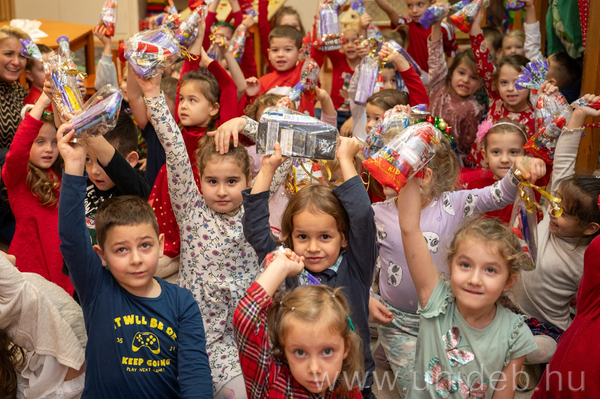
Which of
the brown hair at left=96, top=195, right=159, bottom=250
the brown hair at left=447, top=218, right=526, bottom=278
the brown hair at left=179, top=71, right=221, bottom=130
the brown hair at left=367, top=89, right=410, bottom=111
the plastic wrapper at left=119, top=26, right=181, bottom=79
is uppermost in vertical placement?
the plastic wrapper at left=119, top=26, right=181, bottom=79

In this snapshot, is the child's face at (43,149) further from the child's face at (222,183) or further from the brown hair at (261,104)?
the brown hair at (261,104)

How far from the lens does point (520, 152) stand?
2.80 metres

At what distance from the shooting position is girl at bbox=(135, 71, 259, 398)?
2178 millimetres

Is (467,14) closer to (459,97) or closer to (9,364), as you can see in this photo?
(459,97)

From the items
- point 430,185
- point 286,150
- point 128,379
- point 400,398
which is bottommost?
point 400,398

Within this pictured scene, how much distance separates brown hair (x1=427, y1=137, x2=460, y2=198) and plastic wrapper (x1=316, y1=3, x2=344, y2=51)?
54.1 inches

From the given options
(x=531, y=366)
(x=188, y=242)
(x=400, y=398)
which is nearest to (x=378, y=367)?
(x=400, y=398)

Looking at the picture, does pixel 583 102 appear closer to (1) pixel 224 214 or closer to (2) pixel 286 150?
(2) pixel 286 150

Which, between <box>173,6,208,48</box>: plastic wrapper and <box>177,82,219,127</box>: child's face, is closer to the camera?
<box>173,6,208,48</box>: plastic wrapper

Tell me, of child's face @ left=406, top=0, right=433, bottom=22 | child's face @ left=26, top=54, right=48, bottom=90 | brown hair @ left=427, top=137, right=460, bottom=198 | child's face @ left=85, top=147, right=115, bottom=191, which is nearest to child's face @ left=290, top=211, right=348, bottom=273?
brown hair @ left=427, top=137, right=460, bottom=198

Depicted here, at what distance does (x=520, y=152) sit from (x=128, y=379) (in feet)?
6.77

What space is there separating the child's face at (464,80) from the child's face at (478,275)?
2265 millimetres

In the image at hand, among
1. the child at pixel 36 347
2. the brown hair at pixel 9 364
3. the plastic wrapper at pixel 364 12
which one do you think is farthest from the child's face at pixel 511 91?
the brown hair at pixel 9 364

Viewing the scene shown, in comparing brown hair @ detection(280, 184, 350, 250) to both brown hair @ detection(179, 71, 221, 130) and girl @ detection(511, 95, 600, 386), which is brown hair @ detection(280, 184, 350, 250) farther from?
brown hair @ detection(179, 71, 221, 130)
